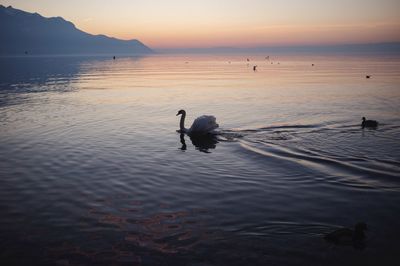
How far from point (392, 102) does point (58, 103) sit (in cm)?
2939

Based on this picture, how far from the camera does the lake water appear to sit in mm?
9227

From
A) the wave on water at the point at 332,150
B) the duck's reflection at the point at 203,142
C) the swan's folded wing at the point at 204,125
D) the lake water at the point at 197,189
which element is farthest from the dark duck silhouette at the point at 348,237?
the swan's folded wing at the point at 204,125

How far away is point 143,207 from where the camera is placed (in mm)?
11828

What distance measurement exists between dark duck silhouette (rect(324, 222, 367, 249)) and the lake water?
0.13 meters

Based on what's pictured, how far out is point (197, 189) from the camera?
13.4 meters

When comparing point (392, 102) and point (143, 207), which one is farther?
point (392, 102)

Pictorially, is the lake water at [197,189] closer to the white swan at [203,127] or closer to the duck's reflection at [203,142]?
the duck's reflection at [203,142]

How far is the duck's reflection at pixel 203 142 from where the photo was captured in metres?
19.4

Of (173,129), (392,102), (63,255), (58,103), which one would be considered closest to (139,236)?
(63,255)

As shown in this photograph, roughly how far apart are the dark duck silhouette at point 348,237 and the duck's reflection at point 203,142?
9918 mm

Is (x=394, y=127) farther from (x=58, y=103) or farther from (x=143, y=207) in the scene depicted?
(x=58, y=103)

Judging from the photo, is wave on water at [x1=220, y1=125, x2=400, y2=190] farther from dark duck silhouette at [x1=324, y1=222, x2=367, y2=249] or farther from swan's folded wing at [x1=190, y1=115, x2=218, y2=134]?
dark duck silhouette at [x1=324, y1=222, x2=367, y2=249]

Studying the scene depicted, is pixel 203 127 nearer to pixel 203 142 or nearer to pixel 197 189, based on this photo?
pixel 203 142

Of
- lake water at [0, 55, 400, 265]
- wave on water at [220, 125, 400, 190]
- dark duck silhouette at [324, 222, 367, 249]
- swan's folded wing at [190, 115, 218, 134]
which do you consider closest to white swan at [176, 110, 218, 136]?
swan's folded wing at [190, 115, 218, 134]
